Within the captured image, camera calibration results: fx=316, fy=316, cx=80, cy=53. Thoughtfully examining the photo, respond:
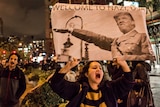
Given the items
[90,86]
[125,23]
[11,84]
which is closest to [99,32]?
[125,23]

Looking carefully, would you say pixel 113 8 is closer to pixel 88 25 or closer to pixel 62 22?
pixel 88 25

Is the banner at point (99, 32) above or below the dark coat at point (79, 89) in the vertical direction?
above

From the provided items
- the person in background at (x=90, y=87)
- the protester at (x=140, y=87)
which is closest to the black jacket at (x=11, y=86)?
the protester at (x=140, y=87)

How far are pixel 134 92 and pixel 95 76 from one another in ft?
7.58

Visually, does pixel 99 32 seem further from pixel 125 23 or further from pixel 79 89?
pixel 79 89

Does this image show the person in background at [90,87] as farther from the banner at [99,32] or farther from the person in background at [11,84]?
the person in background at [11,84]

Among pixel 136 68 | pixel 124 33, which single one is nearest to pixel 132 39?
pixel 124 33

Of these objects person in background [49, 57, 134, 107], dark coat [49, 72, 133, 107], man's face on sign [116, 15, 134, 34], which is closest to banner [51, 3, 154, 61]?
man's face on sign [116, 15, 134, 34]

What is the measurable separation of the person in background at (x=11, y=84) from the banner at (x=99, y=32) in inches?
81.7

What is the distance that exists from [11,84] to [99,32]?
7.57 ft

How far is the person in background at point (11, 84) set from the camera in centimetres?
517

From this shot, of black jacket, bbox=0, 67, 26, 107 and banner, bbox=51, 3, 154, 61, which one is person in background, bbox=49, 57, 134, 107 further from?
black jacket, bbox=0, 67, 26, 107

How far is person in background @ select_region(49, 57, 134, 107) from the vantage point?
3.23 meters

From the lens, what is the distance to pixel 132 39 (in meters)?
3.46
